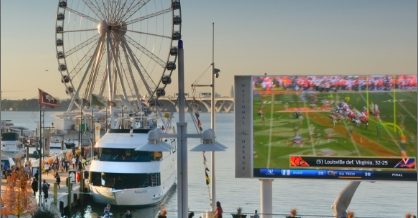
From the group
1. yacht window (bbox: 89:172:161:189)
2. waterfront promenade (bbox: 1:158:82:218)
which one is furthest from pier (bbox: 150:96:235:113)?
waterfront promenade (bbox: 1:158:82:218)

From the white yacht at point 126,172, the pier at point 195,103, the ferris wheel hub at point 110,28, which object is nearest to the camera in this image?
the pier at point 195,103

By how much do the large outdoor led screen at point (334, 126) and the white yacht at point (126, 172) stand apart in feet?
61.6

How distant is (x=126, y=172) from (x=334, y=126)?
65.0ft

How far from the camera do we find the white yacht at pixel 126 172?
32.6 m

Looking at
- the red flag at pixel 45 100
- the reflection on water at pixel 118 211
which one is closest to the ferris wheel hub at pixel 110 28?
the reflection on water at pixel 118 211

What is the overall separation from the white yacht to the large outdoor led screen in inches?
739

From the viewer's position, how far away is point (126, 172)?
32562mm

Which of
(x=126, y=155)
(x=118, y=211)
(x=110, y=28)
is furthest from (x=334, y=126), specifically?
(x=110, y=28)

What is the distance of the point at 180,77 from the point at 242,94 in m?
2.53

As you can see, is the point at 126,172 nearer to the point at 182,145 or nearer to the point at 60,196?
the point at 60,196

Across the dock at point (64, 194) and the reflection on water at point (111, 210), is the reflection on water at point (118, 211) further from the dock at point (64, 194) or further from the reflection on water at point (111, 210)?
the dock at point (64, 194)

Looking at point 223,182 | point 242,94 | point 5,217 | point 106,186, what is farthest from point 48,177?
point 242,94

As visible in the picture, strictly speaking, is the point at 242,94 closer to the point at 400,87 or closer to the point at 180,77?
the point at 180,77

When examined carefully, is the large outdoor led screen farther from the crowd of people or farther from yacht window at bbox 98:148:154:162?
yacht window at bbox 98:148:154:162
